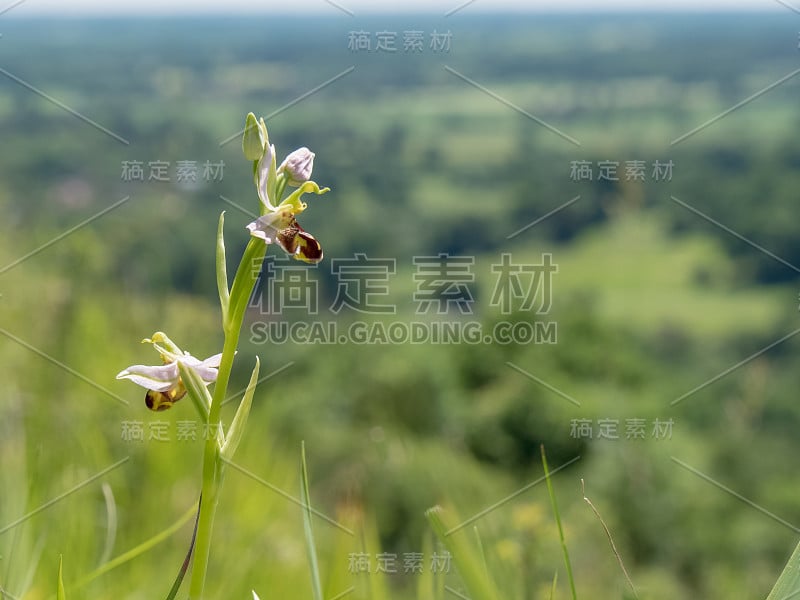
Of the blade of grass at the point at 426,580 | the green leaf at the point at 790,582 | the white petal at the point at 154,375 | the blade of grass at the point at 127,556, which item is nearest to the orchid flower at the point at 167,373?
the white petal at the point at 154,375

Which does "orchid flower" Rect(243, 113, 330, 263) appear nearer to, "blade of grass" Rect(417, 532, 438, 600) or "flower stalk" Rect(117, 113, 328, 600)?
"flower stalk" Rect(117, 113, 328, 600)

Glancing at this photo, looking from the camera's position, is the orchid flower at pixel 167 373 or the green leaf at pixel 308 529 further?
the orchid flower at pixel 167 373

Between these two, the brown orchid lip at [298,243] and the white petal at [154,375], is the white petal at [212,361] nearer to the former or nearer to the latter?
the white petal at [154,375]

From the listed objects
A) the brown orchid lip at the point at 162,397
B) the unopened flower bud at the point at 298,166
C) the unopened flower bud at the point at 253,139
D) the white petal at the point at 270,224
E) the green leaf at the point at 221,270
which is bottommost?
the brown orchid lip at the point at 162,397

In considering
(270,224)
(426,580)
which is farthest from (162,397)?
(426,580)

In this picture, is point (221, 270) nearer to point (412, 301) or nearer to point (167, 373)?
point (167, 373)

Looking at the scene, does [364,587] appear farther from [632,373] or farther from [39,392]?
[632,373]
